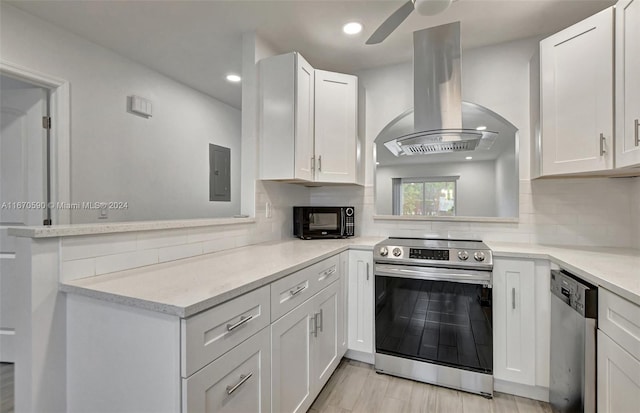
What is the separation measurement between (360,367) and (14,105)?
3227 mm

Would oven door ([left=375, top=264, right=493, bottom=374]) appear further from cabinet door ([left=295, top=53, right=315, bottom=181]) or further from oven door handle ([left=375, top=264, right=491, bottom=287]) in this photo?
cabinet door ([left=295, top=53, right=315, bottom=181])

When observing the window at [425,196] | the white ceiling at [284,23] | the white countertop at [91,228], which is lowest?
the white countertop at [91,228]

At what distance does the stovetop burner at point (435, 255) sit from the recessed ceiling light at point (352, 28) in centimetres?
159

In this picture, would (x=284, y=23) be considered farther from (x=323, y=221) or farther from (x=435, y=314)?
(x=435, y=314)

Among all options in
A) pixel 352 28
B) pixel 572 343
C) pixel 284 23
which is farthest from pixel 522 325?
pixel 284 23

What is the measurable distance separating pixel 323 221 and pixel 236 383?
1.67 meters

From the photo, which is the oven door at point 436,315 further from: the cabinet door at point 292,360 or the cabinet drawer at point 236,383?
the cabinet drawer at point 236,383

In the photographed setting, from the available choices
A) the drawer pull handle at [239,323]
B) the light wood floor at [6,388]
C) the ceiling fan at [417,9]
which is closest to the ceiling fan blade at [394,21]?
the ceiling fan at [417,9]

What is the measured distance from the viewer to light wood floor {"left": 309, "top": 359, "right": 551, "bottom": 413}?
5.73 ft

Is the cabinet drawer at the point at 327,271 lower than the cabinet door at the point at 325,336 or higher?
higher

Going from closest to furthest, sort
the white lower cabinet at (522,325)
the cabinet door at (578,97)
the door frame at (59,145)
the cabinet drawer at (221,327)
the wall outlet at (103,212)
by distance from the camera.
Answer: the cabinet drawer at (221,327)
the cabinet door at (578,97)
the white lower cabinet at (522,325)
the door frame at (59,145)
the wall outlet at (103,212)

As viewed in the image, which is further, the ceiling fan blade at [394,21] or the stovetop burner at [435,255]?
the stovetop burner at [435,255]

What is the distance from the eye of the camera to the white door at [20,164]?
2.17 metres

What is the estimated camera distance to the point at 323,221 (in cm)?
261
